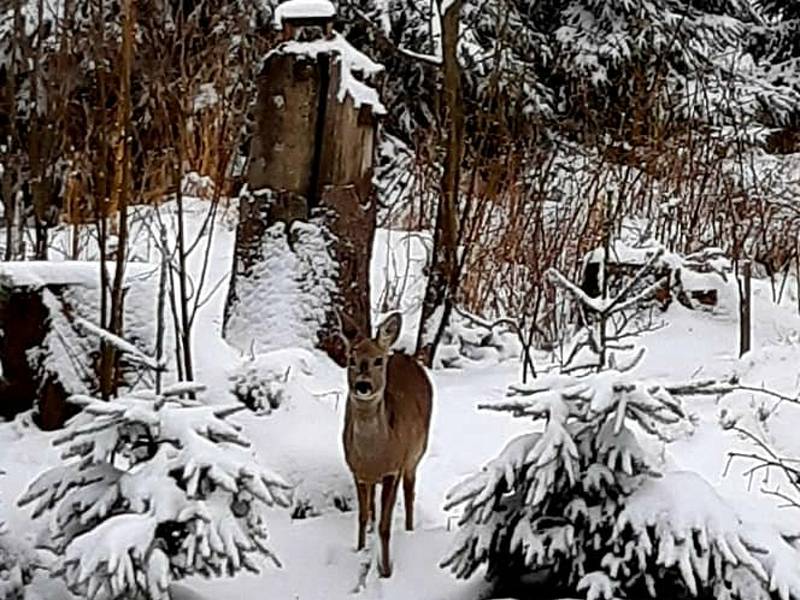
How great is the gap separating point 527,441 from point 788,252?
501cm

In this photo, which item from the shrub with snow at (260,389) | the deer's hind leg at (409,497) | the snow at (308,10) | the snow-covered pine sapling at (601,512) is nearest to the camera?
the snow-covered pine sapling at (601,512)

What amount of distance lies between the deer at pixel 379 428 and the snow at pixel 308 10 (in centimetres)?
211

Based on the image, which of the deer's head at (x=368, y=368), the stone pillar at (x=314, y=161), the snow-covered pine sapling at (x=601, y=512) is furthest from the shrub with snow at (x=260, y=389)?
the snow-covered pine sapling at (x=601, y=512)

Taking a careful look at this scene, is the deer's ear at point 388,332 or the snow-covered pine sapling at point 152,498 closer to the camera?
the snow-covered pine sapling at point 152,498

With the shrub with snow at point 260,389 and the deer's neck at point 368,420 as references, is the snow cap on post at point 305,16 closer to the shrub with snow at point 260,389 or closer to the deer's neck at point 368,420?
the shrub with snow at point 260,389

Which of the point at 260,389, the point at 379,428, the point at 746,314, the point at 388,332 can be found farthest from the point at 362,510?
the point at 746,314

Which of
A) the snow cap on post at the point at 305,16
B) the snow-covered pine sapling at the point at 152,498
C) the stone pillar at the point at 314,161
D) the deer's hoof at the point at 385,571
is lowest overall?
the deer's hoof at the point at 385,571

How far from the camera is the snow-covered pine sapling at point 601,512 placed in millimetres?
2846

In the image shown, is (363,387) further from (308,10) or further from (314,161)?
(308,10)

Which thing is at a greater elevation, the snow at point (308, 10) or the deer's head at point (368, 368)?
the snow at point (308, 10)

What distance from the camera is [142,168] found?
704cm

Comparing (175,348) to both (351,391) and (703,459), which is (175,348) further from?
(703,459)

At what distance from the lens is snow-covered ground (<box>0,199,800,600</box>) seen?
3.30m

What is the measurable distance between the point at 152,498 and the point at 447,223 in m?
2.99
